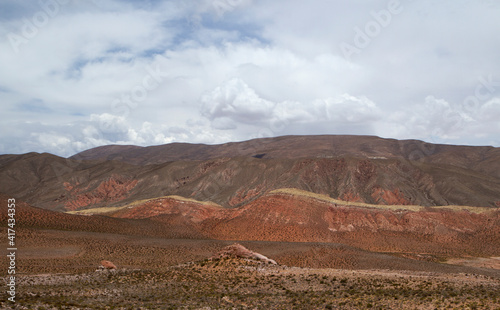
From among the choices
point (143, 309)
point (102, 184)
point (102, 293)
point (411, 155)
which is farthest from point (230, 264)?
point (411, 155)

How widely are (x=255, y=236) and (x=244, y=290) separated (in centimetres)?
3722

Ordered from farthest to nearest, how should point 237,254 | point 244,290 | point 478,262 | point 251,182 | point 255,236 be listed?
point 251,182
point 255,236
point 478,262
point 237,254
point 244,290

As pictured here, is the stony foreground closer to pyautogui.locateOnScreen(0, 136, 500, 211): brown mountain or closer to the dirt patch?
the dirt patch

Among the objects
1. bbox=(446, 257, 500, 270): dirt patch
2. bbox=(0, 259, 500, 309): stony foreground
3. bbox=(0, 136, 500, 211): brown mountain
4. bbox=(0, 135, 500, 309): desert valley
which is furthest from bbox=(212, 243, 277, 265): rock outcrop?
bbox=(0, 136, 500, 211): brown mountain

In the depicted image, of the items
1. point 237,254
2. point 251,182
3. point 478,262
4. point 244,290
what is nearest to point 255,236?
point 478,262

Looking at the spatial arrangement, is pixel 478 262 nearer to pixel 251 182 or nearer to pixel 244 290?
pixel 244 290

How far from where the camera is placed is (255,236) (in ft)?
187

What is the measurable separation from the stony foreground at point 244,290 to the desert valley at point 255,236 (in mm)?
87

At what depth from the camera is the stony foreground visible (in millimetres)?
16250

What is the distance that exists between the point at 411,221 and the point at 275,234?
74.8 ft

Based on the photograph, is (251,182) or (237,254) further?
(251,182)

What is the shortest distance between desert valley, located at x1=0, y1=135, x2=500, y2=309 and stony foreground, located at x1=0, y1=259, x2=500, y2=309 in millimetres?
87

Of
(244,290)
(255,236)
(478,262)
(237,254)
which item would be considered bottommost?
(478,262)

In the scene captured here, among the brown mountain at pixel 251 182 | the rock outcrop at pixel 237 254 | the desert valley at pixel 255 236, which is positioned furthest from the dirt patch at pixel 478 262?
the brown mountain at pixel 251 182
